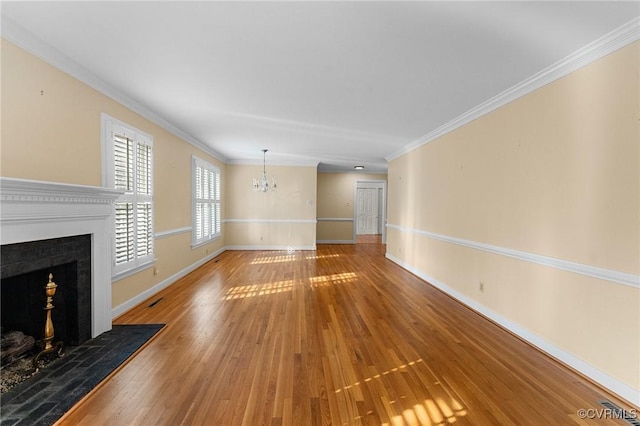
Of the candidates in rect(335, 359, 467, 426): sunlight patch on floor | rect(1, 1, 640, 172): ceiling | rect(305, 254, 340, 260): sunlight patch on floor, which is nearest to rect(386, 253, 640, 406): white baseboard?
rect(335, 359, 467, 426): sunlight patch on floor

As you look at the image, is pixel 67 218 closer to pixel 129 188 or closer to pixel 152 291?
pixel 129 188

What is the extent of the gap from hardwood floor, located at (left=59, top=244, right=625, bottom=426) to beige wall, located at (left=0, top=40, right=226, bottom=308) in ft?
4.60

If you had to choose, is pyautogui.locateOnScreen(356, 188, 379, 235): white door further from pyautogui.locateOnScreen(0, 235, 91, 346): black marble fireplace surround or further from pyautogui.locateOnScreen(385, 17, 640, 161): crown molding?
pyautogui.locateOnScreen(0, 235, 91, 346): black marble fireplace surround

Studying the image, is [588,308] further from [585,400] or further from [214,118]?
[214,118]

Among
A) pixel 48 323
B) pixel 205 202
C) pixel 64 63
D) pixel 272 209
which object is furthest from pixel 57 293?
pixel 272 209

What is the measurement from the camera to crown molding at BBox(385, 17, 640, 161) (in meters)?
1.97

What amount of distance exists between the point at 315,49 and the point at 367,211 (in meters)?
9.23

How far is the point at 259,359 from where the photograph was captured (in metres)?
2.46

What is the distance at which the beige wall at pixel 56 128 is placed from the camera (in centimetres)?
212

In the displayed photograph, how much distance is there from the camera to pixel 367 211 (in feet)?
36.8

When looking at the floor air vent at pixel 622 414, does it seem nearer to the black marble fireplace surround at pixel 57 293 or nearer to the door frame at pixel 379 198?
the black marble fireplace surround at pixel 57 293

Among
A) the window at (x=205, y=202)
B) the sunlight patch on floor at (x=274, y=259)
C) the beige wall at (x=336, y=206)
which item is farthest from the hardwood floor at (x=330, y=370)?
the beige wall at (x=336, y=206)

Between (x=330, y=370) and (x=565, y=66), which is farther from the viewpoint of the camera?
(x=565, y=66)

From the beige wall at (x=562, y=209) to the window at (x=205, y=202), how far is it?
4.89 meters
